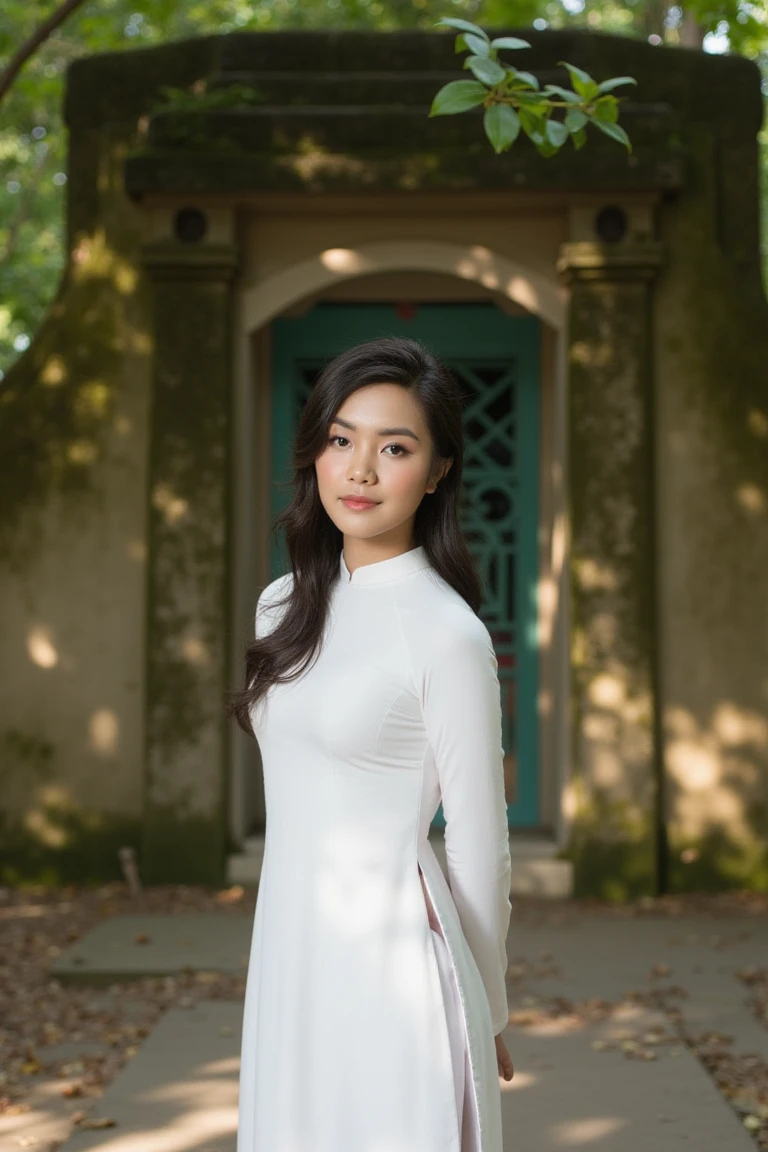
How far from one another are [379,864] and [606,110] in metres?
2.24

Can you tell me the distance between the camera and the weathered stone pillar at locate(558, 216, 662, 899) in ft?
21.2

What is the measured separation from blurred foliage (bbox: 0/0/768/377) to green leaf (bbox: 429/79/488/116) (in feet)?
36.4

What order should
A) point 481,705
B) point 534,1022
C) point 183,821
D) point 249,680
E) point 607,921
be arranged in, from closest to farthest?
point 481,705 → point 249,680 → point 534,1022 → point 607,921 → point 183,821

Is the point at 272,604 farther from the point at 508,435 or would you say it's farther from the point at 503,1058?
the point at 508,435

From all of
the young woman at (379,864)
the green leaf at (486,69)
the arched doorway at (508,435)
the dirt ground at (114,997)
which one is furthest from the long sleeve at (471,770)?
the arched doorway at (508,435)

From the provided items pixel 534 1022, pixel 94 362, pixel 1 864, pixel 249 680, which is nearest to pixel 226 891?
pixel 1 864

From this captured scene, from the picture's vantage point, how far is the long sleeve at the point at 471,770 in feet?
6.39

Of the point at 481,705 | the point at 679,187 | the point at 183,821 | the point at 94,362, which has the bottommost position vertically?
the point at 183,821

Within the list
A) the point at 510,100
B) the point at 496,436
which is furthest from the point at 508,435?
the point at 510,100

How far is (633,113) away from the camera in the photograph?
648cm

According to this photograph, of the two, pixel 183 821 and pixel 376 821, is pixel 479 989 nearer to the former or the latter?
pixel 376 821

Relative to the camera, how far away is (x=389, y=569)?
2146 mm

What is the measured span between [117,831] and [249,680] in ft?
Result: 16.0

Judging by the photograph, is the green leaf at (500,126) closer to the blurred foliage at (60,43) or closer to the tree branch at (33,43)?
the tree branch at (33,43)
